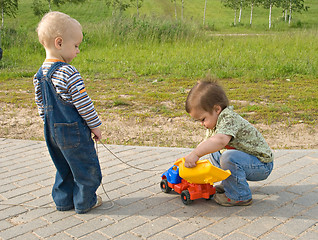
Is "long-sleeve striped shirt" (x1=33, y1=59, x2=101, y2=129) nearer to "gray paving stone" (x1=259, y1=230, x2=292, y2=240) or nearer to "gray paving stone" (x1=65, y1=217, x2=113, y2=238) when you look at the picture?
"gray paving stone" (x1=65, y1=217, x2=113, y2=238)

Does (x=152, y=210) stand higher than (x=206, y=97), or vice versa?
(x=206, y=97)

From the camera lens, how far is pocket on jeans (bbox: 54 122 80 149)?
3041 mm

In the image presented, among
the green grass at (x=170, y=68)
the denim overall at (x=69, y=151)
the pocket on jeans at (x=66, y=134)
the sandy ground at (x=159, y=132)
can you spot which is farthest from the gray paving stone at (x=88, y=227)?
the green grass at (x=170, y=68)

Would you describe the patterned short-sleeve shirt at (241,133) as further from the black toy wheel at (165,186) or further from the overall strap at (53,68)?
the overall strap at (53,68)

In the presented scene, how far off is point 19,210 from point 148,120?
125 inches

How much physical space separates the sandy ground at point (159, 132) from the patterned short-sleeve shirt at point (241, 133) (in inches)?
74.4

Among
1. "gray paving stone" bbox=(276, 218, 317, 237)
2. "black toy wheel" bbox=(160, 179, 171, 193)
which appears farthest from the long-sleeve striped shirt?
"gray paving stone" bbox=(276, 218, 317, 237)

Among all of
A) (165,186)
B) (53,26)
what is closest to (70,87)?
(53,26)

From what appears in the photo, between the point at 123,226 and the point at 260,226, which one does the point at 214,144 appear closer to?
the point at 260,226

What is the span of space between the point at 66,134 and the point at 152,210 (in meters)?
0.97

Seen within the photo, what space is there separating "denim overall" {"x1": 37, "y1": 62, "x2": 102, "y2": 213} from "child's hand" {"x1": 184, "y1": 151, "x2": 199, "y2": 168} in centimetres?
73

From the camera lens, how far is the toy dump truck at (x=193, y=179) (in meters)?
3.22

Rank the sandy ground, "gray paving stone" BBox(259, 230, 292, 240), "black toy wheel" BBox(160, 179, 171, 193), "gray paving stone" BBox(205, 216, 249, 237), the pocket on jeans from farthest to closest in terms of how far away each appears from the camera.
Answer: the sandy ground < "black toy wheel" BBox(160, 179, 171, 193) < the pocket on jeans < "gray paving stone" BBox(205, 216, 249, 237) < "gray paving stone" BBox(259, 230, 292, 240)

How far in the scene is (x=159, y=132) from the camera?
5820mm
